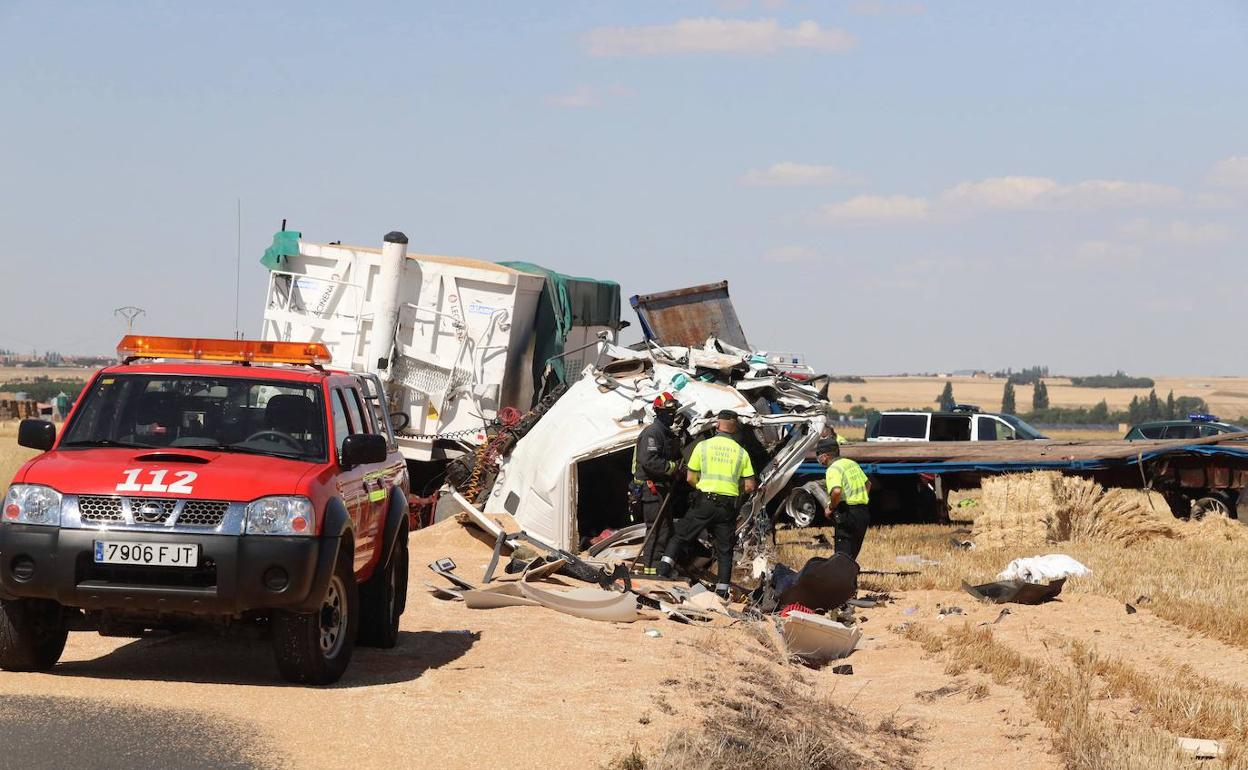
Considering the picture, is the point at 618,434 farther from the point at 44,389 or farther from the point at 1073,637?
the point at 44,389

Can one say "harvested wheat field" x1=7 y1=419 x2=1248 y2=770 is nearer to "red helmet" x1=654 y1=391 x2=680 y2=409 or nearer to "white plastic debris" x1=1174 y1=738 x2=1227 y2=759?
"white plastic debris" x1=1174 y1=738 x2=1227 y2=759

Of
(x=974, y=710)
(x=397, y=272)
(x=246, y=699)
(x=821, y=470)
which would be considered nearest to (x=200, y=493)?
(x=246, y=699)

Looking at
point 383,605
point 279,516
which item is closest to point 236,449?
point 279,516

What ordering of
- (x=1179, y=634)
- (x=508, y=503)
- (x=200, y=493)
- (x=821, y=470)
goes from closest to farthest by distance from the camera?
(x=200, y=493) → (x=1179, y=634) → (x=508, y=503) → (x=821, y=470)

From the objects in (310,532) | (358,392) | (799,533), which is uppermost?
(358,392)

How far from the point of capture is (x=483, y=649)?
10828mm

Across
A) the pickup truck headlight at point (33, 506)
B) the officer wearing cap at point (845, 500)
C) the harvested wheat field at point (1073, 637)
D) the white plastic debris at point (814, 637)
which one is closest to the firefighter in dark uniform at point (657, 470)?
the officer wearing cap at point (845, 500)

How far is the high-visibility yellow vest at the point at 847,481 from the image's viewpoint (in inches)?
605

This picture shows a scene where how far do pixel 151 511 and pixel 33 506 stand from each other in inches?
26.4

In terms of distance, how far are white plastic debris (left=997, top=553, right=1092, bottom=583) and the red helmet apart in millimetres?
3961

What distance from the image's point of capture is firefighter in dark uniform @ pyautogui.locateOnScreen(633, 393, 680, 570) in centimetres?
1602

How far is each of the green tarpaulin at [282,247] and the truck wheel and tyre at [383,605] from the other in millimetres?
10455

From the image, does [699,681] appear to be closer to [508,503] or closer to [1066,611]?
[1066,611]

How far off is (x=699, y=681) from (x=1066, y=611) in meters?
6.04
